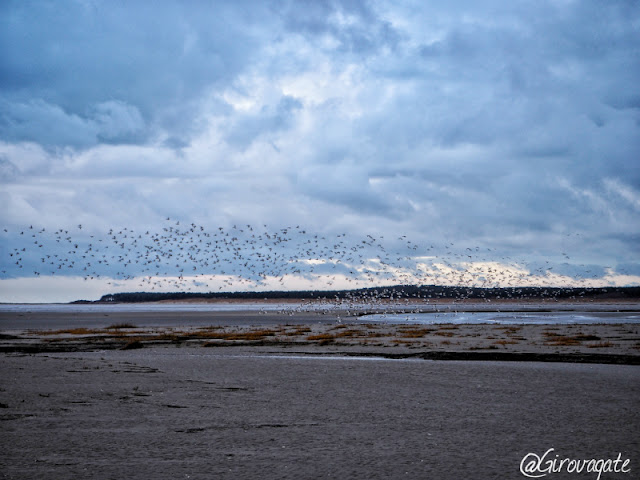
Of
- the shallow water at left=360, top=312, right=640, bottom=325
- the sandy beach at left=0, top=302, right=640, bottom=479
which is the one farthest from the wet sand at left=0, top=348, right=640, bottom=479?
the shallow water at left=360, top=312, right=640, bottom=325

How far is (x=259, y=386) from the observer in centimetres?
1755

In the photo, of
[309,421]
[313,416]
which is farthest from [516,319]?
[309,421]

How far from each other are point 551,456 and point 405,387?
24.5ft

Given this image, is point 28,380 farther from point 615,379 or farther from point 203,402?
point 615,379

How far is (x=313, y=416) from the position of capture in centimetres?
1323

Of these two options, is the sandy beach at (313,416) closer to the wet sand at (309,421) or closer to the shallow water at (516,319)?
the wet sand at (309,421)

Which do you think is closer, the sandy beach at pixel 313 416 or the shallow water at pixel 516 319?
the sandy beach at pixel 313 416

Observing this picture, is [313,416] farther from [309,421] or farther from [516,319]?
[516,319]

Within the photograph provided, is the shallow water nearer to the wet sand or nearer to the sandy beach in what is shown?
the sandy beach

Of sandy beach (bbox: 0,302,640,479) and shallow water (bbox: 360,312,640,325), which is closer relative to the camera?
sandy beach (bbox: 0,302,640,479)

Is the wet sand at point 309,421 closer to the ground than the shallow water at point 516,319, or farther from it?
farther from it

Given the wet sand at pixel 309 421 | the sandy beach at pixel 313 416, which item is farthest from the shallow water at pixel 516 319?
the wet sand at pixel 309 421

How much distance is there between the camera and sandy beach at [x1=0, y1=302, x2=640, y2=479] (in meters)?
9.52

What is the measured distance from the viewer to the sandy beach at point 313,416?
9.52 meters
